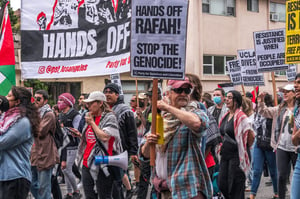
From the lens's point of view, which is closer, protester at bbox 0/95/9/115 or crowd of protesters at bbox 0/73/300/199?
crowd of protesters at bbox 0/73/300/199

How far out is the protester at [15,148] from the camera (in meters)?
5.72

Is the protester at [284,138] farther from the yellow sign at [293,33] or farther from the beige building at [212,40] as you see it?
the beige building at [212,40]

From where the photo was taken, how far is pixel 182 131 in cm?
462

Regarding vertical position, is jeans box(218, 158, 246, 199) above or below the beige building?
below

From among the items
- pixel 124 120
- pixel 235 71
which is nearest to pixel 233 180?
pixel 124 120

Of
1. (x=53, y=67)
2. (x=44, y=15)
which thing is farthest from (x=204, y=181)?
(x=44, y=15)

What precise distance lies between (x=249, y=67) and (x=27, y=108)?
864 cm

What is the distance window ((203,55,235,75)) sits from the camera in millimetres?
28297

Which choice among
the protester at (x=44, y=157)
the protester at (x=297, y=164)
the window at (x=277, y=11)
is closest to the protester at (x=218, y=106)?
the protester at (x=44, y=157)

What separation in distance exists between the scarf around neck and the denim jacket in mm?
39

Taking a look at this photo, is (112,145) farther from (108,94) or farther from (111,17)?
(111,17)

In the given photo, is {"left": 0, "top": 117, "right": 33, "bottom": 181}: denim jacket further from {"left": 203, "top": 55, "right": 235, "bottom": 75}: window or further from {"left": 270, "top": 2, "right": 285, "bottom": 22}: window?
{"left": 270, "top": 2, "right": 285, "bottom": 22}: window

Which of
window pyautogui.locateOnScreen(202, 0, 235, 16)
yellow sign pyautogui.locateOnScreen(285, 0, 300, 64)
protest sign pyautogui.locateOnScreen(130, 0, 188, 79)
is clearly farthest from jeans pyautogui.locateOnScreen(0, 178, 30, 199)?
window pyautogui.locateOnScreen(202, 0, 235, 16)

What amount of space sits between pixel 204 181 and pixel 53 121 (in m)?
3.68
